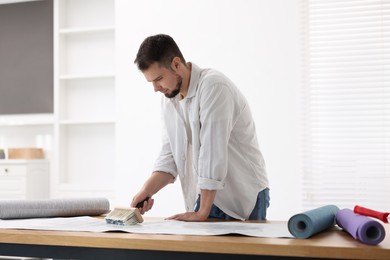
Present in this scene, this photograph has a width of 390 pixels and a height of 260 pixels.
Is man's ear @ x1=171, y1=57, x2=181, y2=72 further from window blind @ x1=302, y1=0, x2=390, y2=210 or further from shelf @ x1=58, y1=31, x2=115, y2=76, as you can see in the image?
shelf @ x1=58, y1=31, x2=115, y2=76

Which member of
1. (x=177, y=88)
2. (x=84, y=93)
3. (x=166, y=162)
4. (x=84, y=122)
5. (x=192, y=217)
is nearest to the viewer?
(x=192, y=217)

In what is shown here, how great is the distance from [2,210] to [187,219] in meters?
0.70

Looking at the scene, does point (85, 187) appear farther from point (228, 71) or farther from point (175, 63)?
point (175, 63)

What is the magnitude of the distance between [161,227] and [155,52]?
719 mm

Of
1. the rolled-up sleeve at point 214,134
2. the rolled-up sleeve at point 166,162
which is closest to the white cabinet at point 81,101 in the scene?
the rolled-up sleeve at point 166,162

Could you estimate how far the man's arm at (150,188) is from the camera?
224 cm

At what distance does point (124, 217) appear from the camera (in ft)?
5.97

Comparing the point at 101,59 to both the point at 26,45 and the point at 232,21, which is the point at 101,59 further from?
the point at 232,21

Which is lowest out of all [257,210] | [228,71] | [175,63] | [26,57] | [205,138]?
[257,210]

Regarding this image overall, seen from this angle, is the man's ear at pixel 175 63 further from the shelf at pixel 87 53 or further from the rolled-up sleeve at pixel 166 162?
the shelf at pixel 87 53

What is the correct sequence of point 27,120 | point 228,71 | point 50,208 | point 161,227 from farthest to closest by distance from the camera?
point 27,120 < point 228,71 < point 50,208 < point 161,227

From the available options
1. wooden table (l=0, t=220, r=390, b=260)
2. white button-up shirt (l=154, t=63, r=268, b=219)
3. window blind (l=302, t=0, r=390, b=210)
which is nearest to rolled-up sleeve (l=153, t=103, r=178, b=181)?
white button-up shirt (l=154, t=63, r=268, b=219)

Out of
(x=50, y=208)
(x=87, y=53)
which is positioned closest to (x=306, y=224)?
(x=50, y=208)

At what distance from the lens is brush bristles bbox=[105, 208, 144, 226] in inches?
71.3
